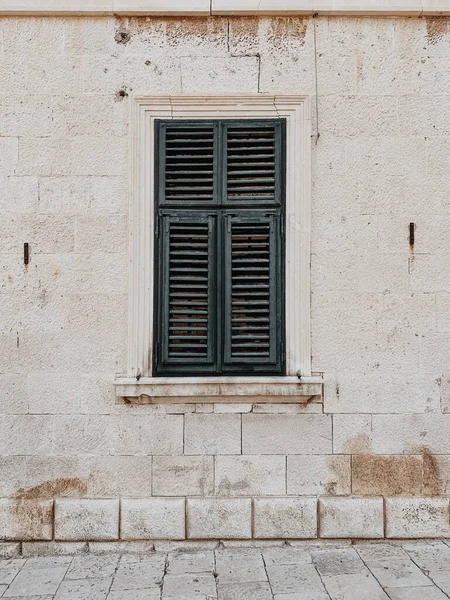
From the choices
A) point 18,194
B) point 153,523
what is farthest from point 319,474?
point 18,194

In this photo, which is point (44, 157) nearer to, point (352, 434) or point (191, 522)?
point (191, 522)

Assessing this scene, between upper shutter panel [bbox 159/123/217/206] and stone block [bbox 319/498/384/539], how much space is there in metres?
2.59

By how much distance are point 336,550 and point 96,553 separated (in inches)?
70.7

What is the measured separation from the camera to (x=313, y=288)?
4359 mm

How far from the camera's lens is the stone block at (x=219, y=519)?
4.21 metres

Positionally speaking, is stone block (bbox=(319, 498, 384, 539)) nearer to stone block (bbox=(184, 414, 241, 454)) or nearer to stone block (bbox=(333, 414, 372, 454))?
stone block (bbox=(333, 414, 372, 454))

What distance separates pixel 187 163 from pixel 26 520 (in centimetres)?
303

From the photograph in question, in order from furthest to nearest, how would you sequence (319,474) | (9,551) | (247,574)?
(319,474) → (9,551) → (247,574)

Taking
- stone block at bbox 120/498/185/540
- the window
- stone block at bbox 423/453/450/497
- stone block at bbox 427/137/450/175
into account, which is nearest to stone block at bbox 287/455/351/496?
stone block at bbox 423/453/450/497

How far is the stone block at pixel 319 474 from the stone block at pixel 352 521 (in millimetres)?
131

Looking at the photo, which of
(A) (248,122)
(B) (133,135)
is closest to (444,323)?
(A) (248,122)

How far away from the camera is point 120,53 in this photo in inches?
173

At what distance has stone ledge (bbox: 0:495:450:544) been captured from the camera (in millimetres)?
4207
